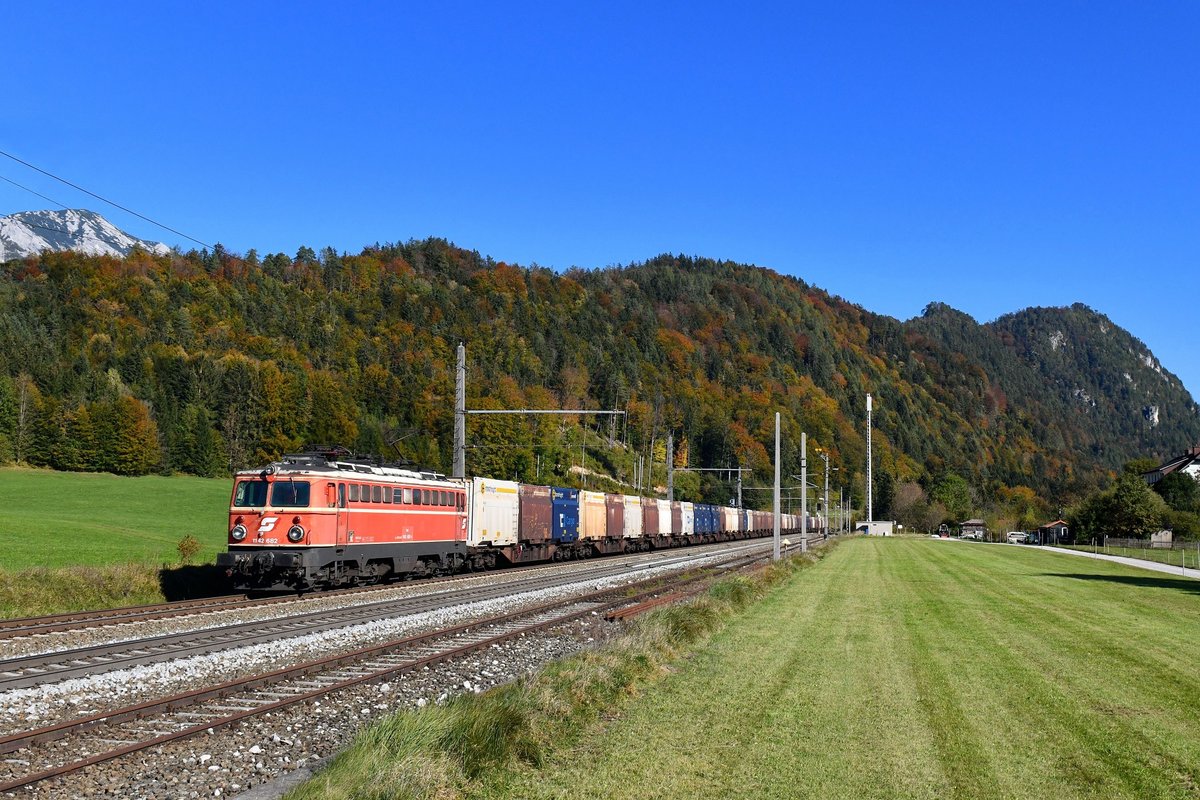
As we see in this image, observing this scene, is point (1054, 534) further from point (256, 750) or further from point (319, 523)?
point (256, 750)

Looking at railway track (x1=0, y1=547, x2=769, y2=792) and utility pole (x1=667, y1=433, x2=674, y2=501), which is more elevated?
utility pole (x1=667, y1=433, x2=674, y2=501)

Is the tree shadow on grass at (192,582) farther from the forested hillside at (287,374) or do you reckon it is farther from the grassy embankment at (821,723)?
the forested hillside at (287,374)

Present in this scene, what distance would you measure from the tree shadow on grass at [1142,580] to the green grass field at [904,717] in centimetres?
1328

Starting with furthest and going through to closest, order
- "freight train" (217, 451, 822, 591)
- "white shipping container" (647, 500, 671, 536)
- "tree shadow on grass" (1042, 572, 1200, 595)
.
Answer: "white shipping container" (647, 500, 671, 536), "tree shadow on grass" (1042, 572, 1200, 595), "freight train" (217, 451, 822, 591)

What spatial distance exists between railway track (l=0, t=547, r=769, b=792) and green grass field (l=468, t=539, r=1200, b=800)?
4103 millimetres

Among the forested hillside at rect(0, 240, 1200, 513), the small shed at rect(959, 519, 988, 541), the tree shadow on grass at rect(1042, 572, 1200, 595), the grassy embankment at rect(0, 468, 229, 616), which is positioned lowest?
the small shed at rect(959, 519, 988, 541)

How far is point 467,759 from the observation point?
872cm

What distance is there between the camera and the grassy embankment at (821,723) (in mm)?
8500

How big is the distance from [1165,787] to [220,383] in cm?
12254

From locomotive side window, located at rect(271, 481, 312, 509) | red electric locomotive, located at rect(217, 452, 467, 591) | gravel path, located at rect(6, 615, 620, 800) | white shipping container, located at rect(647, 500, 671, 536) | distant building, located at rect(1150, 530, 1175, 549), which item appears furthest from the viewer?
distant building, located at rect(1150, 530, 1175, 549)

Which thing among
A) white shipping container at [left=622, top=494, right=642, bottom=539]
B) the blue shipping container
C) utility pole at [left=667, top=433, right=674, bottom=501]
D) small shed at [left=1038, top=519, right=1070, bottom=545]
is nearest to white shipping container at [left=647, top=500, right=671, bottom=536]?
utility pole at [left=667, top=433, right=674, bottom=501]

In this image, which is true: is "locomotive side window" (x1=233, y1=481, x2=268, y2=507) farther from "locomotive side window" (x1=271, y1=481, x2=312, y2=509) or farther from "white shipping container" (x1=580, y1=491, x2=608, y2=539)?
"white shipping container" (x1=580, y1=491, x2=608, y2=539)

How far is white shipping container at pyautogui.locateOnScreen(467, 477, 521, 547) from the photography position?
36906 millimetres

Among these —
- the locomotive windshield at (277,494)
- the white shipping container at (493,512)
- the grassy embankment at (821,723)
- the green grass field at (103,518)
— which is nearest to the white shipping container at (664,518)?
the white shipping container at (493,512)
